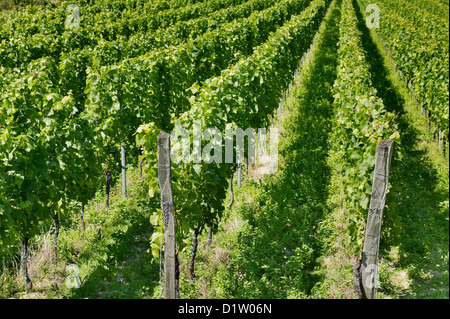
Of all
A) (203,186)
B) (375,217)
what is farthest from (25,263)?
(375,217)

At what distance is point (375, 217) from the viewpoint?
4707mm

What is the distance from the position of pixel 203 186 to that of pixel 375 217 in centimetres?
214

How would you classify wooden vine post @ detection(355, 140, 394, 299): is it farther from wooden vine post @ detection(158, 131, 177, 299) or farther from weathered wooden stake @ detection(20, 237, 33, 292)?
weathered wooden stake @ detection(20, 237, 33, 292)

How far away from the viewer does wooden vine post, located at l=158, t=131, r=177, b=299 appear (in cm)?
451

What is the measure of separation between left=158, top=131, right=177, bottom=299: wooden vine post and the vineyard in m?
0.02

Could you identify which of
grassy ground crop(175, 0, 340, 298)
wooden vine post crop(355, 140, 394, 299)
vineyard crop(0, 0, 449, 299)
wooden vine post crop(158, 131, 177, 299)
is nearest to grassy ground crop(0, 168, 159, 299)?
vineyard crop(0, 0, 449, 299)

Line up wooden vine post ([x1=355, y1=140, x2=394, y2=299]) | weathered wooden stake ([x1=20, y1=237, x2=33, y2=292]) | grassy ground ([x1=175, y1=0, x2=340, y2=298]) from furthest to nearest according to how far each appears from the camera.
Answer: grassy ground ([x1=175, y1=0, x2=340, y2=298]) < weathered wooden stake ([x1=20, y1=237, x2=33, y2=292]) < wooden vine post ([x1=355, y1=140, x2=394, y2=299])

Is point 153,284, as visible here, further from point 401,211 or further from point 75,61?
point 75,61

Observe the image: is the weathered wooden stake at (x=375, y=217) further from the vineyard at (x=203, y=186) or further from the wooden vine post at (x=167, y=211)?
the wooden vine post at (x=167, y=211)

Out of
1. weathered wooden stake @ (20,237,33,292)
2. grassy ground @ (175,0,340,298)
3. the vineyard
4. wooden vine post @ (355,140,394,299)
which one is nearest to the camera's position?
wooden vine post @ (355,140,394,299)

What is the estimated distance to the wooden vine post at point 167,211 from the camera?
14.8 ft

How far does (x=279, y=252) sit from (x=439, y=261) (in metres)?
2.30

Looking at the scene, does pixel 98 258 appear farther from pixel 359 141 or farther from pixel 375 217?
pixel 359 141
